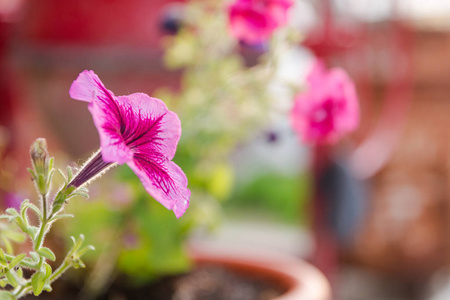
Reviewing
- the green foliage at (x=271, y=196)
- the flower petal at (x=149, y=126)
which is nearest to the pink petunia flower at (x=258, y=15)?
the flower petal at (x=149, y=126)

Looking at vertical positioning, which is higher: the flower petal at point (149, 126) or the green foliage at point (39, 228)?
the flower petal at point (149, 126)

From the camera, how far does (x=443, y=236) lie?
6.45ft

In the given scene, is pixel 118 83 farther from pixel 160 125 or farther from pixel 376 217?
pixel 376 217

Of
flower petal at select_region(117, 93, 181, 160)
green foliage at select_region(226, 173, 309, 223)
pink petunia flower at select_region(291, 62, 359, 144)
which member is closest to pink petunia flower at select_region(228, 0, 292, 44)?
pink petunia flower at select_region(291, 62, 359, 144)

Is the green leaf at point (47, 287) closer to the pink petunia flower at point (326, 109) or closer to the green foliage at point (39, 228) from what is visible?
the green foliage at point (39, 228)

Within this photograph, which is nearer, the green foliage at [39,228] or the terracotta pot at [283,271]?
the green foliage at [39,228]

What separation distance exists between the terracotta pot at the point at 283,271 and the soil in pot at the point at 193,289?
0.4 inches

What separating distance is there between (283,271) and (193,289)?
4.3 inches

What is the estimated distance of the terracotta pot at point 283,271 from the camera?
62 cm

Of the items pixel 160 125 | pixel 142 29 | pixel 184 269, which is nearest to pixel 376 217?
pixel 142 29

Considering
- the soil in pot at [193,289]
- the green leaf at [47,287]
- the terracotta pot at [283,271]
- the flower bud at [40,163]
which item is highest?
the terracotta pot at [283,271]

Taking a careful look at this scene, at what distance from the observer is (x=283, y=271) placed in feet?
2.38

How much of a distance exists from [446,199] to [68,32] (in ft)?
4.82

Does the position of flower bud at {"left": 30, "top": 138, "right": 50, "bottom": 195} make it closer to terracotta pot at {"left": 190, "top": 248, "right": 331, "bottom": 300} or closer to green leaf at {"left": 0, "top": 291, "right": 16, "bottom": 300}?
green leaf at {"left": 0, "top": 291, "right": 16, "bottom": 300}
